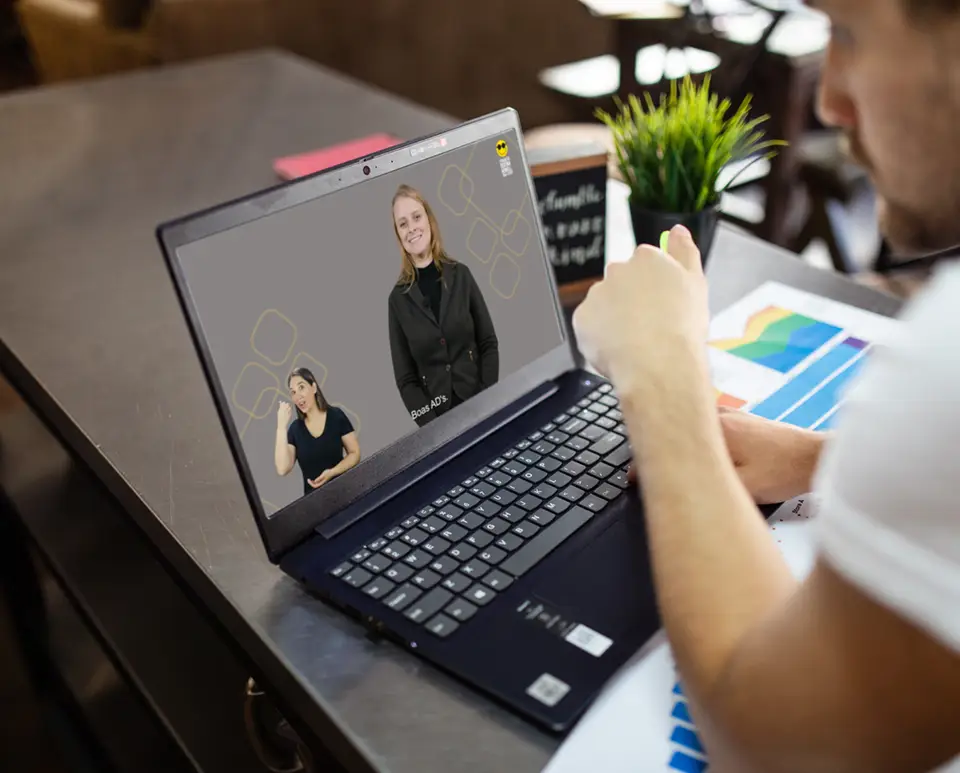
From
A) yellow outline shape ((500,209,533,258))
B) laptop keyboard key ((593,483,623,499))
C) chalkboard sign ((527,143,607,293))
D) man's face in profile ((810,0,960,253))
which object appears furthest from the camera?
chalkboard sign ((527,143,607,293))

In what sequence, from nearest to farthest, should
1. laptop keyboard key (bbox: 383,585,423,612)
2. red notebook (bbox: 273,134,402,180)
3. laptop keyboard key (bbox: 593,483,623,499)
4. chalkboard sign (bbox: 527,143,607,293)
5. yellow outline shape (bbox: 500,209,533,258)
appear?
1. laptop keyboard key (bbox: 383,585,423,612)
2. laptop keyboard key (bbox: 593,483,623,499)
3. yellow outline shape (bbox: 500,209,533,258)
4. chalkboard sign (bbox: 527,143,607,293)
5. red notebook (bbox: 273,134,402,180)

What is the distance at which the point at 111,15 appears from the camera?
2762 millimetres

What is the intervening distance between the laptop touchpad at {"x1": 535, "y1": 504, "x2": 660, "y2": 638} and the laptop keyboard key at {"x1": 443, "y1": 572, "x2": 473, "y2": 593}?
50mm

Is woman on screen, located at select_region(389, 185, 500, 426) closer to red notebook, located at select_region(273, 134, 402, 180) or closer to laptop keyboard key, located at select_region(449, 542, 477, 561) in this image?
laptop keyboard key, located at select_region(449, 542, 477, 561)

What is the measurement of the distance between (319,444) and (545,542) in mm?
188

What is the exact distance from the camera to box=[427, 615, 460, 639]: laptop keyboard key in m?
0.62

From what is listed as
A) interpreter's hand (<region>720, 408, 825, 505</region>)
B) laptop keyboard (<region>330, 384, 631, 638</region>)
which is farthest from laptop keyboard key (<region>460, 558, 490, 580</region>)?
interpreter's hand (<region>720, 408, 825, 505</region>)

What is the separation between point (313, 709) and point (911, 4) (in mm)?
562

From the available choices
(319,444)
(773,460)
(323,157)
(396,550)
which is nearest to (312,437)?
(319,444)

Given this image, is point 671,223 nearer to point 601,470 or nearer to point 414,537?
point 601,470

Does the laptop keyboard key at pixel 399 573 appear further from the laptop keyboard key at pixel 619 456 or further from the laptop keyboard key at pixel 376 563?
the laptop keyboard key at pixel 619 456

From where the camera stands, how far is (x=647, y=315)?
0.66 metres

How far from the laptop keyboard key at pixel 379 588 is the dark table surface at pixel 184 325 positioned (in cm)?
3

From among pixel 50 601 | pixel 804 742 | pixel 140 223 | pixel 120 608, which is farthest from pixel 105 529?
pixel 804 742
